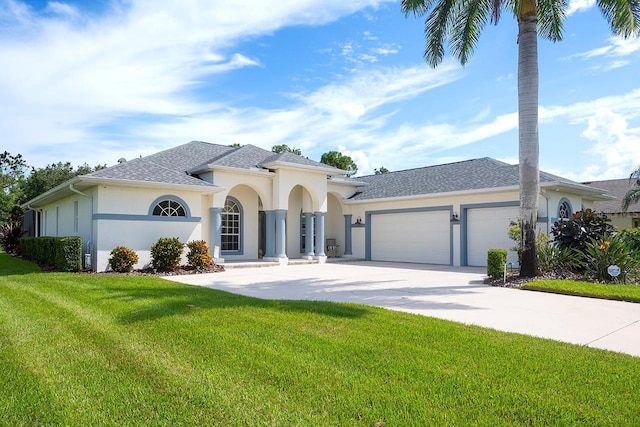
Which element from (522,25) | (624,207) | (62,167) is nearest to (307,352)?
(522,25)

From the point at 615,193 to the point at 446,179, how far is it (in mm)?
17580

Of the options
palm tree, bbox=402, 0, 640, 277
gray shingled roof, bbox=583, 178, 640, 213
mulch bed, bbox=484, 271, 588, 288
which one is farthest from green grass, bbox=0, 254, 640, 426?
gray shingled roof, bbox=583, 178, 640, 213

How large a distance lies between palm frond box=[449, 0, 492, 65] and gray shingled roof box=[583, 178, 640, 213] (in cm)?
1698

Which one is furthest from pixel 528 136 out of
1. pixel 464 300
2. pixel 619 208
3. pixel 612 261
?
pixel 619 208

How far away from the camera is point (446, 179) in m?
19.6

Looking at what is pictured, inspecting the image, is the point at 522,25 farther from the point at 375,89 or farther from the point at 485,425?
the point at 485,425

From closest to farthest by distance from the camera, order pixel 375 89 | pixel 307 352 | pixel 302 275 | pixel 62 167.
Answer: pixel 307 352 < pixel 302 275 < pixel 375 89 < pixel 62 167

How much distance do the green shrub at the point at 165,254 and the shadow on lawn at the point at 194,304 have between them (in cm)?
440

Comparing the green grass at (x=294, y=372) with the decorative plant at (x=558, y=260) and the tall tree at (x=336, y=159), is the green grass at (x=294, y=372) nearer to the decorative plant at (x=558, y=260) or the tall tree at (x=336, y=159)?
the decorative plant at (x=558, y=260)

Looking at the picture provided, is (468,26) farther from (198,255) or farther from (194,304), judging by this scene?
(194,304)

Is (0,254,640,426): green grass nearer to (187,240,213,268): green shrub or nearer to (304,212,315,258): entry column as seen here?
(187,240,213,268): green shrub

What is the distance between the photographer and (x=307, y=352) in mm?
4949

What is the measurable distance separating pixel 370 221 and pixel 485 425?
724 inches

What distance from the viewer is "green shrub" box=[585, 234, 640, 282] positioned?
440 inches
